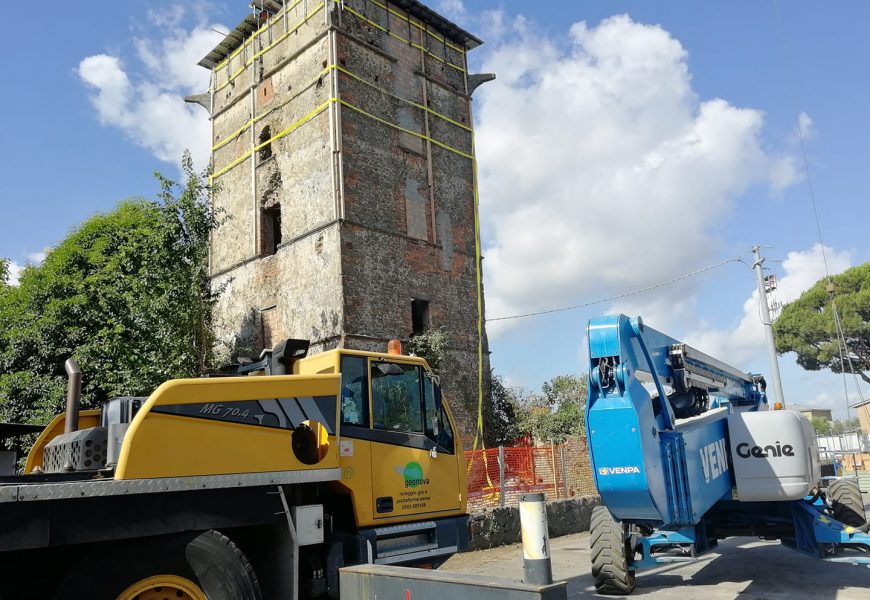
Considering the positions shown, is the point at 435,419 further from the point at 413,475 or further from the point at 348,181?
the point at 348,181

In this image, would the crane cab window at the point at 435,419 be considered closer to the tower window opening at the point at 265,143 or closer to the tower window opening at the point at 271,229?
the tower window opening at the point at 271,229

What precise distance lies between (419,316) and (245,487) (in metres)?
17.7

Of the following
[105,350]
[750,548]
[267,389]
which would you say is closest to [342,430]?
[267,389]

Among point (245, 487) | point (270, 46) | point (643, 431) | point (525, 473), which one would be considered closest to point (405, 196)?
point (270, 46)

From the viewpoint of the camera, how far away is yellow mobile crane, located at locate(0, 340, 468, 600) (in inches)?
173

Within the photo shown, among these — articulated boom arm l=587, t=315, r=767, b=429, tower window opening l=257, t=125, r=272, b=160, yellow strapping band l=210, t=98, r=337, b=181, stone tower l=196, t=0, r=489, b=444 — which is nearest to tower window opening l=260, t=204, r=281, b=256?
stone tower l=196, t=0, r=489, b=444

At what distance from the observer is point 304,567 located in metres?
5.95

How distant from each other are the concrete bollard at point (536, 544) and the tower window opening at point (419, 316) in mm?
18624

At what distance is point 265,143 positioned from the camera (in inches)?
934

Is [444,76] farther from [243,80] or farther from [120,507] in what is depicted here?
[120,507]

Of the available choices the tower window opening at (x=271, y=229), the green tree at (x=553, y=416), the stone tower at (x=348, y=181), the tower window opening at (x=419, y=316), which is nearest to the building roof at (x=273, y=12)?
the stone tower at (x=348, y=181)

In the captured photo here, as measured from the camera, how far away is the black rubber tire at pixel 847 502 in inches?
357

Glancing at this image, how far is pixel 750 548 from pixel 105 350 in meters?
14.9

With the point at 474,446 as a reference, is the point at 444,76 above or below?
above
